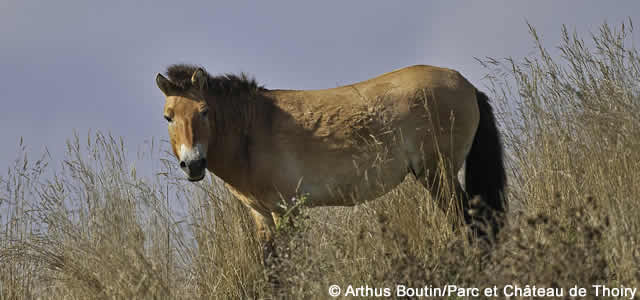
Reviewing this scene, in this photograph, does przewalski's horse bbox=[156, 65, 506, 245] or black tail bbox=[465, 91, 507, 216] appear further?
black tail bbox=[465, 91, 507, 216]

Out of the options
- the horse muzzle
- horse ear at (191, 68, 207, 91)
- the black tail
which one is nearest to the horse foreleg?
the horse muzzle

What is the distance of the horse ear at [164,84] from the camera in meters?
5.77

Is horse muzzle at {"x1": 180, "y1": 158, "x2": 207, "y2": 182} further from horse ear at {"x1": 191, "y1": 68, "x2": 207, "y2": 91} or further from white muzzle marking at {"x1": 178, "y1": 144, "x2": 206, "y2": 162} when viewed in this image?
horse ear at {"x1": 191, "y1": 68, "x2": 207, "y2": 91}

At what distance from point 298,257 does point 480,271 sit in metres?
1.12

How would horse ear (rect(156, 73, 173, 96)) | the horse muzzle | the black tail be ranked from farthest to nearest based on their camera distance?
the black tail → horse ear (rect(156, 73, 173, 96)) → the horse muzzle

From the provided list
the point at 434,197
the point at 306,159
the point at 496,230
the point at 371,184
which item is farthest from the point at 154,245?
the point at 496,230

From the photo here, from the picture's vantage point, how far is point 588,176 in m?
5.88

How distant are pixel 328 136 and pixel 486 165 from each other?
4.41 ft

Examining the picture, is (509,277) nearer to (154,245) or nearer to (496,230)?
(496,230)

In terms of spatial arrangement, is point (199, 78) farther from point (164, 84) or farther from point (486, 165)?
point (486, 165)

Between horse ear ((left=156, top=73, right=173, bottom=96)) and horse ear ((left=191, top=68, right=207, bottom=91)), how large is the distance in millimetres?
198

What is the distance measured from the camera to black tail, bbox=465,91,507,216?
19.5ft
